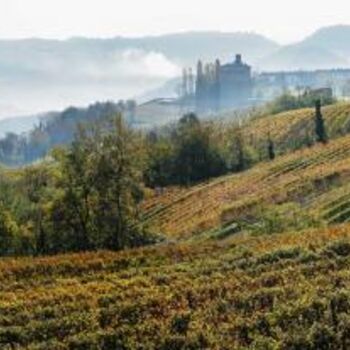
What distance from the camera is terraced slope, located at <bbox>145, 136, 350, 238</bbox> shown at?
4444 inches

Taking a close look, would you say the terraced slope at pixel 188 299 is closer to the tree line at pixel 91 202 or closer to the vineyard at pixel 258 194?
the vineyard at pixel 258 194

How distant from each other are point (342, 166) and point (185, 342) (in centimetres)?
9311

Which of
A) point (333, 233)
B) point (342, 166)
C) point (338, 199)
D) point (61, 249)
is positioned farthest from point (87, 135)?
point (333, 233)

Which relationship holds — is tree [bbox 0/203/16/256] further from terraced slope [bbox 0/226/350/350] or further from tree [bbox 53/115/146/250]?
terraced slope [bbox 0/226/350/350]

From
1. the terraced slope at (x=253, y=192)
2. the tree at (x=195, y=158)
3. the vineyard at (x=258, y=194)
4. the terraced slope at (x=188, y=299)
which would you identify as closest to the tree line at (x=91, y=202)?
the vineyard at (x=258, y=194)

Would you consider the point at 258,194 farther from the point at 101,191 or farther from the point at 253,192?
the point at 101,191

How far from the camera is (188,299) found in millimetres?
36000

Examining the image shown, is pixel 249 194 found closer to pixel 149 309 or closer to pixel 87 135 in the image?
pixel 87 135

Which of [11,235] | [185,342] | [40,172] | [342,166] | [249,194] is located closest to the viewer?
[185,342]

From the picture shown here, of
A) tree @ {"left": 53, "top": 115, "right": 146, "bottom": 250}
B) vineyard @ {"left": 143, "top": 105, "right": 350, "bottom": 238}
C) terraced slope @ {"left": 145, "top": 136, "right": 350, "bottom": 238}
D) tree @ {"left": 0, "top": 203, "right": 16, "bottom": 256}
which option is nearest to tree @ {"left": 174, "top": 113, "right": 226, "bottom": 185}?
vineyard @ {"left": 143, "top": 105, "right": 350, "bottom": 238}

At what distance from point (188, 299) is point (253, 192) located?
320 feet

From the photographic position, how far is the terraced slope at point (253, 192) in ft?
370

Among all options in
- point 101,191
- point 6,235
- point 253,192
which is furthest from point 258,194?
point 101,191

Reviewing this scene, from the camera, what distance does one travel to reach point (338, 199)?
89938 mm
